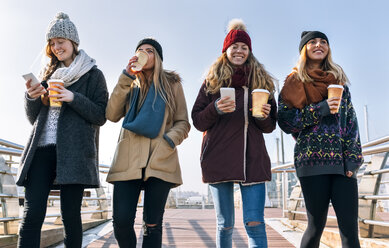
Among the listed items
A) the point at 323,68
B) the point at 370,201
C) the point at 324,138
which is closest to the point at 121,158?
the point at 324,138

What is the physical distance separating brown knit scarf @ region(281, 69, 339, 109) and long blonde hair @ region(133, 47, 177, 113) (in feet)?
2.34

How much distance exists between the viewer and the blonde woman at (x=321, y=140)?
1953mm

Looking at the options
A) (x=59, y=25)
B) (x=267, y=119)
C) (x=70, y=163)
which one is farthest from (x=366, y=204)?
(x=59, y=25)

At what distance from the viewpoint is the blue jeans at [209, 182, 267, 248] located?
2.03 meters

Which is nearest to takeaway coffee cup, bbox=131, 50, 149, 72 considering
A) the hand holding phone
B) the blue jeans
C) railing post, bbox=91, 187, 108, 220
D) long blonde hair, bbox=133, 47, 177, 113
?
long blonde hair, bbox=133, 47, 177, 113

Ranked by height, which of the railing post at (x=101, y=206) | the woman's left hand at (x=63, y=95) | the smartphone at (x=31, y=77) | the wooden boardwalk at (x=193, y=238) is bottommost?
the wooden boardwalk at (x=193, y=238)

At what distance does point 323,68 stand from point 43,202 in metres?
1.83

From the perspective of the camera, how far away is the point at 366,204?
2949 millimetres

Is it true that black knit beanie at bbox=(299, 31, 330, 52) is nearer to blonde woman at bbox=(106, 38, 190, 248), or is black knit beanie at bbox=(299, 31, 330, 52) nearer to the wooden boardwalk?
blonde woman at bbox=(106, 38, 190, 248)

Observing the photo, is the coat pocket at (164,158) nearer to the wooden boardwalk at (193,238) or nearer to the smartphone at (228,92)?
the smartphone at (228,92)

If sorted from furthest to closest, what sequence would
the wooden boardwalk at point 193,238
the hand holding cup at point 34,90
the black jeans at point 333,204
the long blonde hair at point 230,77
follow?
the wooden boardwalk at point 193,238
the long blonde hair at point 230,77
the hand holding cup at point 34,90
the black jeans at point 333,204

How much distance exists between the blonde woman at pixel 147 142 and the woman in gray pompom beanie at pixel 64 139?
0.15 metres

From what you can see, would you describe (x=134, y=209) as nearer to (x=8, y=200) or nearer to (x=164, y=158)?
(x=164, y=158)

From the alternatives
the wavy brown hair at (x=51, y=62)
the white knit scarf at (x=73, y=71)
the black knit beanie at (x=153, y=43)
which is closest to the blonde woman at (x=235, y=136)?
the black knit beanie at (x=153, y=43)
